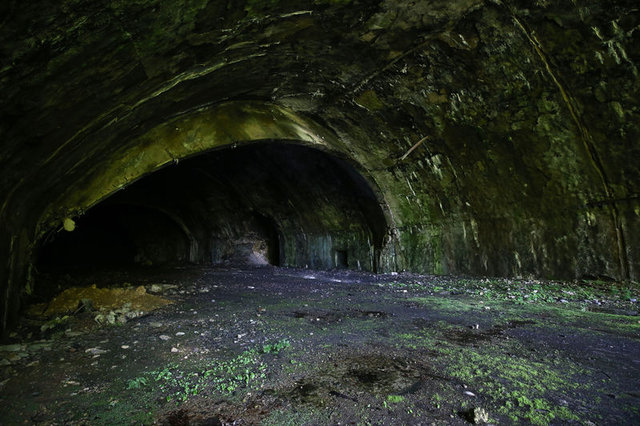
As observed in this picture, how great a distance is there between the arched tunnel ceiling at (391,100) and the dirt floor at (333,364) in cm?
121

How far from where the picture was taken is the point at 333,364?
2.41m

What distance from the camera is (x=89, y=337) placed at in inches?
123

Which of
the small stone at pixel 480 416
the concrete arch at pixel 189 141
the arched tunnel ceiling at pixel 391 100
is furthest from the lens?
the concrete arch at pixel 189 141

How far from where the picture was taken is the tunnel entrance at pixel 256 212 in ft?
28.2

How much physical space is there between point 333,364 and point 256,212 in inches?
383

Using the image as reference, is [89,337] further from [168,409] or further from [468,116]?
[468,116]

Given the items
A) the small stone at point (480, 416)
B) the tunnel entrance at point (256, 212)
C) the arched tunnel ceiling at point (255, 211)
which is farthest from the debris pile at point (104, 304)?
the arched tunnel ceiling at point (255, 211)

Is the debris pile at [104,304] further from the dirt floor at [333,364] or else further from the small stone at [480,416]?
the small stone at [480,416]

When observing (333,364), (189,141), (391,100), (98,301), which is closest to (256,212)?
(189,141)

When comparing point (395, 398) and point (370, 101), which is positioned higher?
point (370, 101)

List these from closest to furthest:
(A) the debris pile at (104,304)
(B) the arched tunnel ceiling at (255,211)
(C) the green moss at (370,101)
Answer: (A) the debris pile at (104,304)
(C) the green moss at (370,101)
(B) the arched tunnel ceiling at (255,211)

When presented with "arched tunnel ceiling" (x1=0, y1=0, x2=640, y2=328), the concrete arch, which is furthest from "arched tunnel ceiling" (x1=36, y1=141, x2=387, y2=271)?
"arched tunnel ceiling" (x1=0, y1=0, x2=640, y2=328)

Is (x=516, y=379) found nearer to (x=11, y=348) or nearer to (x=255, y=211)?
(x=11, y=348)

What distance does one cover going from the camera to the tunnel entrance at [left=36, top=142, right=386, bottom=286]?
28.2ft
